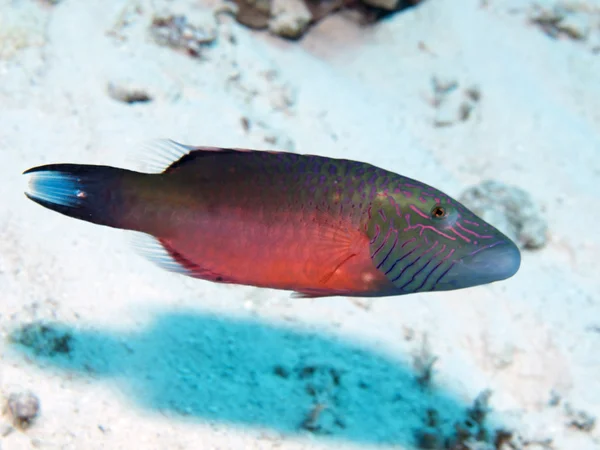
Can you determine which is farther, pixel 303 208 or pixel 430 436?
pixel 430 436

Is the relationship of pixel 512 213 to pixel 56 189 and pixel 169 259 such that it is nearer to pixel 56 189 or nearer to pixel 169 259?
pixel 169 259

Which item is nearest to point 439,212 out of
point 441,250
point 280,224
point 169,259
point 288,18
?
point 441,250

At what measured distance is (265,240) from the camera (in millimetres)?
2607

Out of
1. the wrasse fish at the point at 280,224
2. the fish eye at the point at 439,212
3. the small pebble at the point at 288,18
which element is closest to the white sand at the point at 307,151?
the small pebble at the point at 288,18

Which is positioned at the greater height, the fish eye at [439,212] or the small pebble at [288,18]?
the fish eye at [439,212]

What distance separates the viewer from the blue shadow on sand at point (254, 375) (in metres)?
3.86

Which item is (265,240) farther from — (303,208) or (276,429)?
(276,429)

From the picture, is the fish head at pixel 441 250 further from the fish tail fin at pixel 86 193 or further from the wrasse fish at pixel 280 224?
the fish tail fin at pixel 86 193

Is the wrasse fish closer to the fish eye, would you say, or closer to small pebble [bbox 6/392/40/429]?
the fish eye

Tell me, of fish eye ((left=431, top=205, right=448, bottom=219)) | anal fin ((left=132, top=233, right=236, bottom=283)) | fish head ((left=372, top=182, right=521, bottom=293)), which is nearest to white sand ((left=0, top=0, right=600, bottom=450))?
anal fin ((left=132, top=233, right=236, bottom=283))

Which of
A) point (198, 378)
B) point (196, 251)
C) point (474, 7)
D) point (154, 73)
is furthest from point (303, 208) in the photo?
point (474, 7)

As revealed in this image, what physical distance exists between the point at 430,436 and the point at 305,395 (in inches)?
39.2

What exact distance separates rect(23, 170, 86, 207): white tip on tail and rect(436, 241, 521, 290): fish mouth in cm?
177

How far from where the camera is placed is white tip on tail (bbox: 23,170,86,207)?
2586 mm
